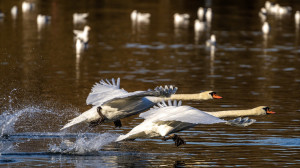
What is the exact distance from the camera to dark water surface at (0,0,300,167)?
509 inches

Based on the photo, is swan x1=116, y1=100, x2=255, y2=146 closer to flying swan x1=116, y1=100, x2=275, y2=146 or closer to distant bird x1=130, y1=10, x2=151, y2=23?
flying swan x1=116, y1=100, x2=275, y2=146

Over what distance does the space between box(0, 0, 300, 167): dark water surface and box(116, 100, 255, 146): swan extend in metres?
0.39

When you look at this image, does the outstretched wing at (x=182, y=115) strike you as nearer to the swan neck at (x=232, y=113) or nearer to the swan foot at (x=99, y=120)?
the swan neck at (x=232, y=113)

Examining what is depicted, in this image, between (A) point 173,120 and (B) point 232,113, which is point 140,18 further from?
(A) point 173,120

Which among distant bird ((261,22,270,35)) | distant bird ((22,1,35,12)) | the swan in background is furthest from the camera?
distant bird ((22,1,35,12))

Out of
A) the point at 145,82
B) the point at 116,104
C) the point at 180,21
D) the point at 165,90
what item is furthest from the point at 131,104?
the point at 180,21

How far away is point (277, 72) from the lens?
86.3 ft

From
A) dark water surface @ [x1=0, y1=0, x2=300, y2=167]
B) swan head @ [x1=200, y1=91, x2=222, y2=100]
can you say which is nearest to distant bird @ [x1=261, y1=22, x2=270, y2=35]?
dark water surface @ [x1=0, y1=0, x2=300, y2=167]

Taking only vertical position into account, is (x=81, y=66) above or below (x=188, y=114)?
below

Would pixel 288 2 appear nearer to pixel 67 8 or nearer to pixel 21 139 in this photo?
pixel 67 8

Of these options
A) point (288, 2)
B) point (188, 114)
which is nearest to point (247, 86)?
point (188, 114)

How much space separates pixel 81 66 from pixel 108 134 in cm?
1325

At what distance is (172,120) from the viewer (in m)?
12.0

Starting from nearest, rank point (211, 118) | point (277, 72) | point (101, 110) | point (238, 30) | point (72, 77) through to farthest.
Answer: point (211, 118), point (101, 110), point (72, 77), point (277, 72), point (238, 30)
